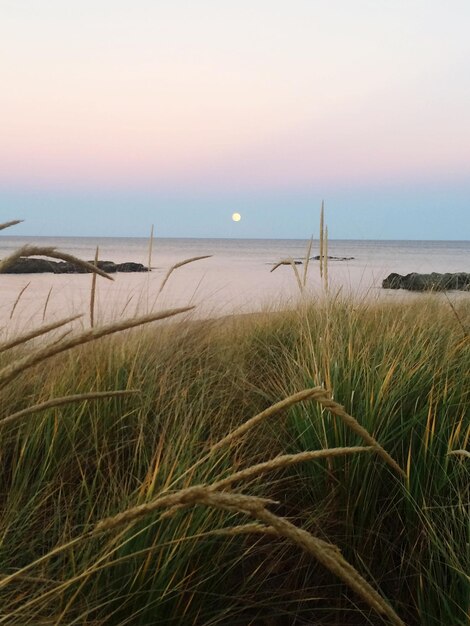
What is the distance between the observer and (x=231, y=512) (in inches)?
53.3

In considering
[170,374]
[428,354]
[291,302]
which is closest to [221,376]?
[170,374]

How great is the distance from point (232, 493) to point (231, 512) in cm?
21

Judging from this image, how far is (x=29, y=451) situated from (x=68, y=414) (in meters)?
0.19

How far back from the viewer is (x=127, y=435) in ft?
6.38

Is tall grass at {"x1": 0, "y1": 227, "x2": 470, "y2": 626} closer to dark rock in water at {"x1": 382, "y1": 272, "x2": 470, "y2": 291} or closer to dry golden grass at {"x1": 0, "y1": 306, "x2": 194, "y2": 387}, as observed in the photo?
dry golden grass at {"x1": 0, "y1": 306, "x2": 194, "y2": 387}

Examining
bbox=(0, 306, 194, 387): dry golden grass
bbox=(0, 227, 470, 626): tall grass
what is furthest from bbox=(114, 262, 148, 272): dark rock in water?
bbox=(0, 306, 194, 387): dry golden grass

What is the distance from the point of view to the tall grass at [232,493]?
1193 millimetres

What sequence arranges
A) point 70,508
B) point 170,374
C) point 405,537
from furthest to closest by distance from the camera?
point 170,374 → point 405,537 → point 70,508

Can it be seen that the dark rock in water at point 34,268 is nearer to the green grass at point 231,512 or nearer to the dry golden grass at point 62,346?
the green grass at point 231,512

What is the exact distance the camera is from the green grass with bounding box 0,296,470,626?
48.1 inches

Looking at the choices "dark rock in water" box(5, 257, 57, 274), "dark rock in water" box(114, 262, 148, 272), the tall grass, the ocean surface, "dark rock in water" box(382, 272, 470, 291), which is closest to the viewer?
the tall grass

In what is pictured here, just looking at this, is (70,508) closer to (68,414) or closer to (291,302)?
(68,414)

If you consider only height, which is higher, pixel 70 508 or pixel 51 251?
pixel 51 251

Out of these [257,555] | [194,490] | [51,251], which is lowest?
[257,555]
